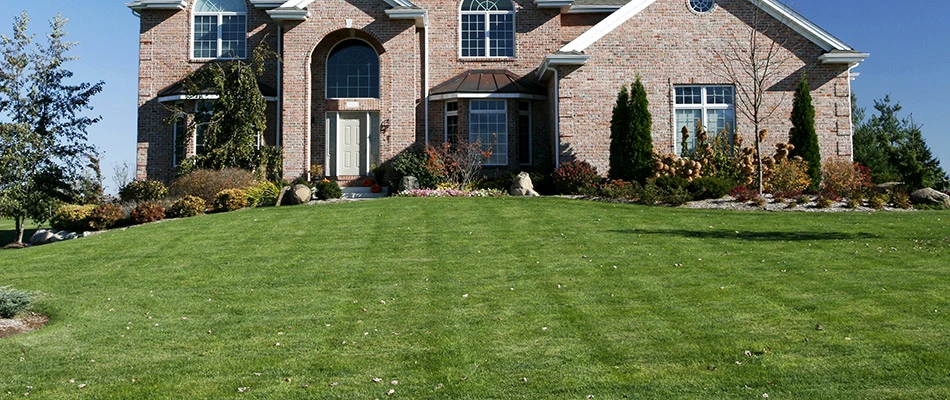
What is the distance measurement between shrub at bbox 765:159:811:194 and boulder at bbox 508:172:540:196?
6253mm

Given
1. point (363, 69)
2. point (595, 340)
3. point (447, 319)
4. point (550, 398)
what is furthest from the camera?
point (363, 69)

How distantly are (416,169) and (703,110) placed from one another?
8630 mm

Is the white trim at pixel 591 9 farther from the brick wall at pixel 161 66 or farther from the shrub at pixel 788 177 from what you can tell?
the brick wall at pixel 161 66

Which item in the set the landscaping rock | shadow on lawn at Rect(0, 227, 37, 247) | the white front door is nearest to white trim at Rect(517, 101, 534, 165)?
the white front door

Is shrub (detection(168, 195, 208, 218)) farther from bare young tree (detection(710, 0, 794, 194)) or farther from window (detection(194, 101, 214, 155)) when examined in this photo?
bare young tree (detection(710, 0, 794, 194))

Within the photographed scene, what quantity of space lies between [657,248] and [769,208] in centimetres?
675

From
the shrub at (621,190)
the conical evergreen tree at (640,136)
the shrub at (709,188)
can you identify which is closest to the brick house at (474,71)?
the conical evergreen tree at (640,136)

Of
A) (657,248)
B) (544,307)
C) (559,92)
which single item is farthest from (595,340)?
(559,92)

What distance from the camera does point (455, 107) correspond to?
80.0 ft

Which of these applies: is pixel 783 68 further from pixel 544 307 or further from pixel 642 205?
pixel 544 307

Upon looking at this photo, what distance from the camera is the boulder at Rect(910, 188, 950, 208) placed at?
18297mm

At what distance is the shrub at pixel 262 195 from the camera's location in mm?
19953

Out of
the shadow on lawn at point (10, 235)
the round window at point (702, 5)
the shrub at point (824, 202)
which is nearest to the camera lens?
the shrub at point (824, 202)

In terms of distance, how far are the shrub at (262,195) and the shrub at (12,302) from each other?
34.1 ft
